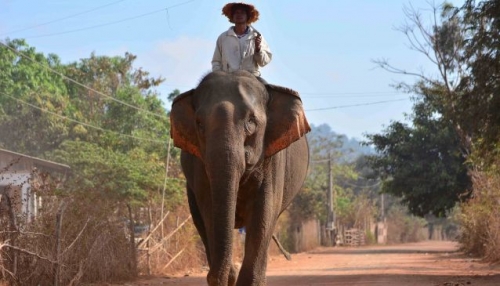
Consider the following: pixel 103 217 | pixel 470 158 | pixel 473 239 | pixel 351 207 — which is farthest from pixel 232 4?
pixel 351 207

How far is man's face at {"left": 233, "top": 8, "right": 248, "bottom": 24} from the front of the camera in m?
9.17

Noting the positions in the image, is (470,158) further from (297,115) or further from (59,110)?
(59,110)

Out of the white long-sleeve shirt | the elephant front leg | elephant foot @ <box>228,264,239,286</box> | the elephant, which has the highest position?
the white long-sleeve shirt

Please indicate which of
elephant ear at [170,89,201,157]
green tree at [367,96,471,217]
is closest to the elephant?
elephant ear at [170,89,201,157]

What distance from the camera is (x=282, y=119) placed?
27.2 ft

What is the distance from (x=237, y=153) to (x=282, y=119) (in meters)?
1.01

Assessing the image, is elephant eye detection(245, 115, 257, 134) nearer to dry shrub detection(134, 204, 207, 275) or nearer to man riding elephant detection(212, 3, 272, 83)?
man riding elephant detection(212, 3, 272, 83)

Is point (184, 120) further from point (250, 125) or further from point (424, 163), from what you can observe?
point (424, 163)

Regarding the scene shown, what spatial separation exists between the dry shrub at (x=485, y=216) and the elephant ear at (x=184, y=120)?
14.4m

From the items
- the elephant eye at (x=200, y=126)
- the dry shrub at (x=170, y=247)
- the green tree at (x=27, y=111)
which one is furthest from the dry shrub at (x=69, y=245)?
the green tree at (x=27, y=111)

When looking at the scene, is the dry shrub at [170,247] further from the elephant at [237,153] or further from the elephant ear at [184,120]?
the elephant ear at [184,120]

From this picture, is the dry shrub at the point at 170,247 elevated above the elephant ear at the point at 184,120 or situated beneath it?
situated beneath

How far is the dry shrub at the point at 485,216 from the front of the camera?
2400 cm

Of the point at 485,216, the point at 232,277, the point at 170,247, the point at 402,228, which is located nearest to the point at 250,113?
the point at 232,277
